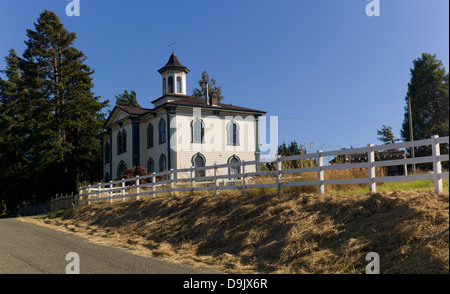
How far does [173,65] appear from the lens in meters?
38.4

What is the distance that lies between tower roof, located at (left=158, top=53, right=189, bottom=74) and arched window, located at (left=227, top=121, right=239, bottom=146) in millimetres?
7601

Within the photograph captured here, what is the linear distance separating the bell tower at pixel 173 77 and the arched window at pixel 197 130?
6.08m

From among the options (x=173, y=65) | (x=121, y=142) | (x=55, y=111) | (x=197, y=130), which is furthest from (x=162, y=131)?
(x=55, y=111)

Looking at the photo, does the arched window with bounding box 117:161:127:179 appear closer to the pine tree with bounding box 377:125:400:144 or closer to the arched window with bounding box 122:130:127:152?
the arched window with bounding box 122:130:127:152

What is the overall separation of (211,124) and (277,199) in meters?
22.9

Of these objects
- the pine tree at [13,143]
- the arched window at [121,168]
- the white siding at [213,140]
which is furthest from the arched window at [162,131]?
the pine tree at [13,143]

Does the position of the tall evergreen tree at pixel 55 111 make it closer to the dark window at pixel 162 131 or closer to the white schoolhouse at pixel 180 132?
the white schoolhouse at pixel 180 132

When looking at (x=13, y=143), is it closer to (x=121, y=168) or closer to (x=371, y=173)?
(x=121, y=168)

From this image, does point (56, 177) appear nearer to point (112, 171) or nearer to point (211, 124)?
point (112, 171)

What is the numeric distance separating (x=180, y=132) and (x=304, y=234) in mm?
24236

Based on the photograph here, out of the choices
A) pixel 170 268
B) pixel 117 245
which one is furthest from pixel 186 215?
pixel 170 268

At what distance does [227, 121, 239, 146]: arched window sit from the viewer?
1364 inches

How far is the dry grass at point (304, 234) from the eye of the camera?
7.06m
